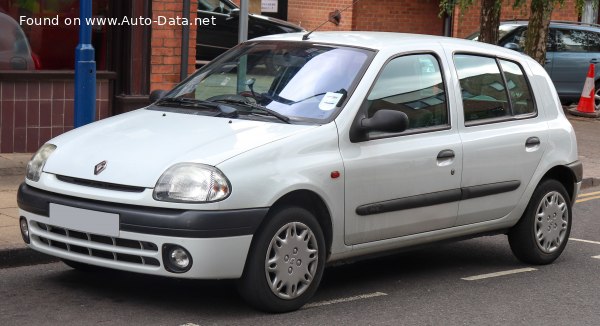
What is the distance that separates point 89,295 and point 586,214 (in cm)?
603

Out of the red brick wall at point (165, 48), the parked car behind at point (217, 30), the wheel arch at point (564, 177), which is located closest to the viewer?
the wheel arch at point (564, 177)

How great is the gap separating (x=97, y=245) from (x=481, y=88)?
302 centimetres

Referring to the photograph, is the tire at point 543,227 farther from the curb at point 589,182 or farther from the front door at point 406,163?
the curb at point 589,182

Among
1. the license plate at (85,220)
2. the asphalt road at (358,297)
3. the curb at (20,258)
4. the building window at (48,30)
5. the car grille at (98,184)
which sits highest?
the building window at (48,30)

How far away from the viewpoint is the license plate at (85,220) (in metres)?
6.20

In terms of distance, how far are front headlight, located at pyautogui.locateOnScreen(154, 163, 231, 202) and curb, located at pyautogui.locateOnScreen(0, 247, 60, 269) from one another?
1.89 m

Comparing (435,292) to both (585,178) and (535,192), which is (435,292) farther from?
(585,178)

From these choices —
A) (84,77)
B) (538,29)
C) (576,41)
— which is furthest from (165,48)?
(576,41)

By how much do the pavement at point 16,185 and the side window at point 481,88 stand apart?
298 cm

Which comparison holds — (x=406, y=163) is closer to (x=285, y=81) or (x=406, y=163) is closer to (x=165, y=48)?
(x=285, y=81)

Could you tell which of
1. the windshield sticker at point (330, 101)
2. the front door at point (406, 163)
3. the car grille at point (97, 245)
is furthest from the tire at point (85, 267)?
the windshield sticker at point (330, 101)

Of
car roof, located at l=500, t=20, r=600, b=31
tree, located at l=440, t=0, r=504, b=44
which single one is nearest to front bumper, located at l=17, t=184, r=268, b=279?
tree, located at l=440, t=0, r=504, b=44

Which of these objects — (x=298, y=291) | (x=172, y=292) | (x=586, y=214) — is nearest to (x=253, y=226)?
(x=298, y=291)

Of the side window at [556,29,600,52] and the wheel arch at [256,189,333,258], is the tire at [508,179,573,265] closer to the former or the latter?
the wheel arch at [256,189,333,258]
